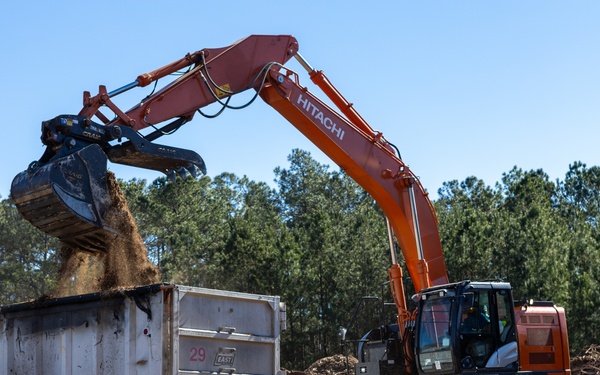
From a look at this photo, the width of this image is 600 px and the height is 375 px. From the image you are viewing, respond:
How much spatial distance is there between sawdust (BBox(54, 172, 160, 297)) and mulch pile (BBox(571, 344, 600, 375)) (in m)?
9.46

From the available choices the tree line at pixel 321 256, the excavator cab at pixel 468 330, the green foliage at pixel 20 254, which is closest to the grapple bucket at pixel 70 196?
the excavator cab at pixel 468 330

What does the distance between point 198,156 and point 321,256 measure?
22.6 m

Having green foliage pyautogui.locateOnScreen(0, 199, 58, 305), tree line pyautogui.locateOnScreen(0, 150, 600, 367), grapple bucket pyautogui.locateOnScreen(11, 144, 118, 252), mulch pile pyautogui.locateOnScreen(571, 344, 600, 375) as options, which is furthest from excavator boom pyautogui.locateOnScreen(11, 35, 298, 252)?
green foliage pyautogui.locateOnScreen(0, 199, 58, 305)

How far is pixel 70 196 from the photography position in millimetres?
11133

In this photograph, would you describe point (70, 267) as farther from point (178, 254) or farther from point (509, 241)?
point (178, 254)

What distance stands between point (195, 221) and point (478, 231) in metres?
15.2

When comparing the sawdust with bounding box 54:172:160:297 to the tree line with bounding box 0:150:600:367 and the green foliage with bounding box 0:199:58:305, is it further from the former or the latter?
the green foliage with bounding box 0:199:58:305

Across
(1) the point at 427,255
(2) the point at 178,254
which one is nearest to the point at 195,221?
(2) the point at 178,254

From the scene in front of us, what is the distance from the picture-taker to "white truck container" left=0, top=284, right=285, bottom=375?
939 centimetres

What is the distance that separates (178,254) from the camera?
3453 cm

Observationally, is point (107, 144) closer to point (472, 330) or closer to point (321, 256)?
point (472, 330)

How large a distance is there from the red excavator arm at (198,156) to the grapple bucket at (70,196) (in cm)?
1

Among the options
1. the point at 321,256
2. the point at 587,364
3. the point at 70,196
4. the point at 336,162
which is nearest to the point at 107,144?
the point at 70,196

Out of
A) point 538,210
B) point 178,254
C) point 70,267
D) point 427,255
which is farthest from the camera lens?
point 178,254
